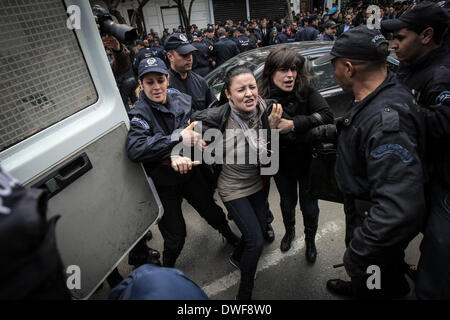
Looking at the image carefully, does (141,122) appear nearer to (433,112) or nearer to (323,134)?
(323,134)

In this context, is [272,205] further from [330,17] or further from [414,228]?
[330,17]

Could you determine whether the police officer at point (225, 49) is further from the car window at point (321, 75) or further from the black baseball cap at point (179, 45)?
the black baseball cap at point (179, 45)

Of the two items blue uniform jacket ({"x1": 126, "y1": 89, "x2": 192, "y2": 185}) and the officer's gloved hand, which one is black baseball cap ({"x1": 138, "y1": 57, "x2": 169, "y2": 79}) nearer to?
blue uniform jacket ({"x1": 126, "y1": 89, "x2": 192, "y2": 185})

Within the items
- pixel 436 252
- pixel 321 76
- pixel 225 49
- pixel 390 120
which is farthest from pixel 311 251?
pixel 225 49

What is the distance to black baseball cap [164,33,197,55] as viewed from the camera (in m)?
2.73

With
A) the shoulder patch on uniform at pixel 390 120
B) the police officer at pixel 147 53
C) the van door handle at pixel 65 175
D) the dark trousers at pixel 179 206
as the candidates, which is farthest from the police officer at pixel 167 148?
the police officer at pixel 147 53

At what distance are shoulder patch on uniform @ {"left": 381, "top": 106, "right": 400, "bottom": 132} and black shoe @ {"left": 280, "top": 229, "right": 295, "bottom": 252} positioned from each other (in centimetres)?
163

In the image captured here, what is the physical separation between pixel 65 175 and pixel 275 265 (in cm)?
193

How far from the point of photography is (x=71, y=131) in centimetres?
129

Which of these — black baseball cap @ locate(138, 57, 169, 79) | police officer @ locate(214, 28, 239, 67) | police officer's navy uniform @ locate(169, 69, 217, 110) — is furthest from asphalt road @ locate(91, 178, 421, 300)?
police officer @ locate(214, 28, 239, 67)

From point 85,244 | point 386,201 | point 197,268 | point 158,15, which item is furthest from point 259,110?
point 158,15

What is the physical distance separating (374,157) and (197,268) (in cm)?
188

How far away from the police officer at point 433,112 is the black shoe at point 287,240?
3.76ft

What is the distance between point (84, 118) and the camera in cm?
139
